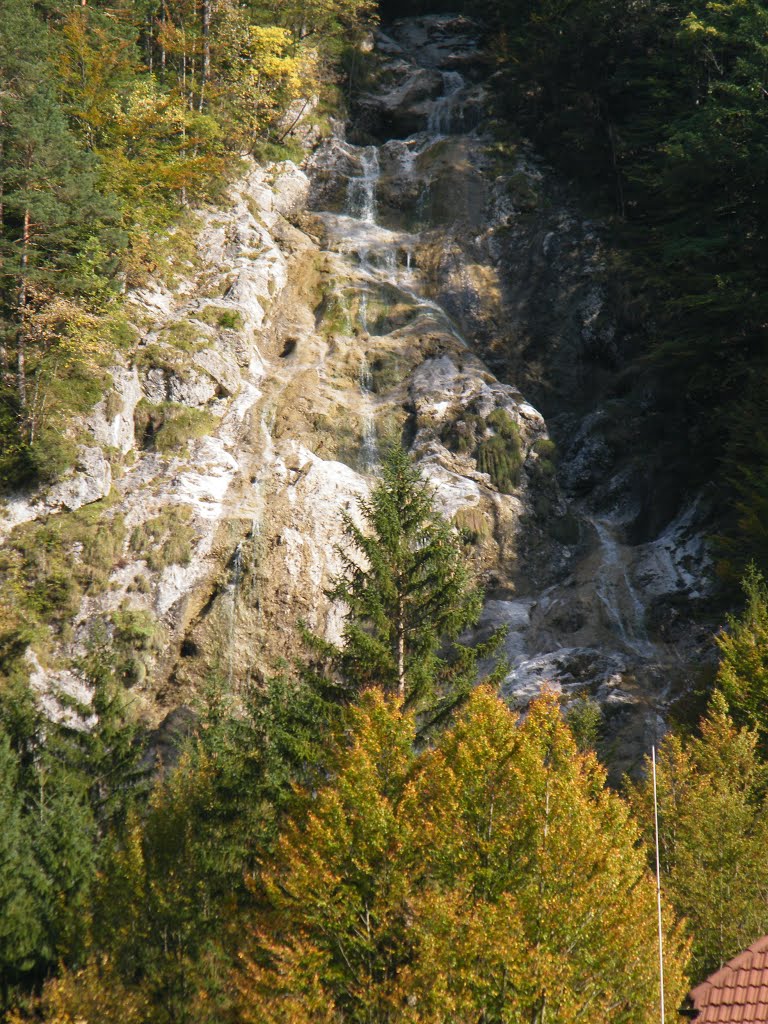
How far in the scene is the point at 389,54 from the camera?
55844mm

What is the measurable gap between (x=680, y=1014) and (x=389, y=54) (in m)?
55.7

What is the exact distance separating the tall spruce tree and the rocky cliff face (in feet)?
22.3

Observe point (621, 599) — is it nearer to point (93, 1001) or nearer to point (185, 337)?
point (185, 337)

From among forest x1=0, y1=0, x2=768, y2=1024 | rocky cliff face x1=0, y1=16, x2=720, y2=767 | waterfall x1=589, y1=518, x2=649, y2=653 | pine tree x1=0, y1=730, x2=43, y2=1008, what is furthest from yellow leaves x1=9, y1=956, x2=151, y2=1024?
waterfall x1=589, y1=518, x2=649, y2=653

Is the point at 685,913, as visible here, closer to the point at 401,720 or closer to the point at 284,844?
the point at 401,720

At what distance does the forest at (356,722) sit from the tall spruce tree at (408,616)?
2.7 inches

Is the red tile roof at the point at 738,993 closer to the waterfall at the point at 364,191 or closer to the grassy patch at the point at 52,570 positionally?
the grassy patch at the point at 52,570

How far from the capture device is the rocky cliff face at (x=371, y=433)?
27328mm

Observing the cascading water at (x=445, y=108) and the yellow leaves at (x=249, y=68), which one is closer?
the yellow leaves at (x=249, y=68)

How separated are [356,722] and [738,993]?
278 inches

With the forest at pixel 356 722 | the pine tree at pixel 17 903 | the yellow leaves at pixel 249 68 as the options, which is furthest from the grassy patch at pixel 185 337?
the pine tree at pixel 17 903

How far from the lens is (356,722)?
15312 mm

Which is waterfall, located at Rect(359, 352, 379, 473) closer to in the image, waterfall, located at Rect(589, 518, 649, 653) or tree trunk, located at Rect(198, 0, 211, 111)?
waterfall, located at Rect(589, 518, 649, 653)

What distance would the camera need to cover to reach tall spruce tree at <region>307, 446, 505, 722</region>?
1678 cm
